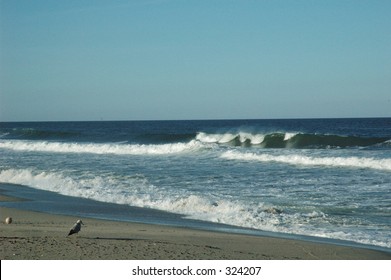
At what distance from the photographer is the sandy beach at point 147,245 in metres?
7.43

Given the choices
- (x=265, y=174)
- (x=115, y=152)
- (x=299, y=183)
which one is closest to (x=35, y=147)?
(x=115, y=152)

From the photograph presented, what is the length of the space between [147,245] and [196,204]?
184 inches

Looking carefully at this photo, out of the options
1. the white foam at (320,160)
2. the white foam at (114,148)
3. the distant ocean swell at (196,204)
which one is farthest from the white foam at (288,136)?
the distant ocean swell at (196,204)

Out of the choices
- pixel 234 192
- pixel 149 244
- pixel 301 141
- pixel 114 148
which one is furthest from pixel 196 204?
pixel 114 148

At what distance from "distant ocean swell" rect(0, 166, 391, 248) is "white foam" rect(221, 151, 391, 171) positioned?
7.30m

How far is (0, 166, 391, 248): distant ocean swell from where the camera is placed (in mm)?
10370

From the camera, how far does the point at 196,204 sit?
1281 centimetres

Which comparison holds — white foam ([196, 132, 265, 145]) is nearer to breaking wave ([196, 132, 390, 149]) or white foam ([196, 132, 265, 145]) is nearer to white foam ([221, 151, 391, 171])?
breaking wave ([196, 132, 390, 149])

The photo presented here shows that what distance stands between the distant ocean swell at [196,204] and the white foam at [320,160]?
23.9ft

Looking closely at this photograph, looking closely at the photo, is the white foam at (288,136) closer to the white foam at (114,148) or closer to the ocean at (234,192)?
the white foam at (114,148)

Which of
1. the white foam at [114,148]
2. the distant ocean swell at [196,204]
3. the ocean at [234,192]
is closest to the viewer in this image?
the distant ocean swell at [196,204]

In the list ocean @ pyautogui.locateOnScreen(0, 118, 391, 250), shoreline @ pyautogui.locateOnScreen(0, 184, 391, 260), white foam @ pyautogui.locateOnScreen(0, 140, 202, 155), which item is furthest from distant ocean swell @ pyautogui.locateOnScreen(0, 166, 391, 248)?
white foam @ pyautogui.locateOnScreen(0, 140, 202, 155)

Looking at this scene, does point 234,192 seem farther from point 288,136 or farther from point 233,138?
point 233,138
